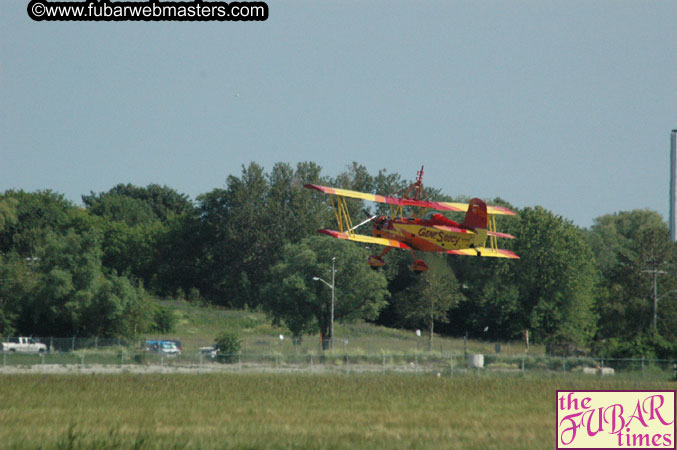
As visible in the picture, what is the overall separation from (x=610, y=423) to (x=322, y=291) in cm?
5320

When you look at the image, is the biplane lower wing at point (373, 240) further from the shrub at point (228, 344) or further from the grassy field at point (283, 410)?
the shrub at point (228, 344)

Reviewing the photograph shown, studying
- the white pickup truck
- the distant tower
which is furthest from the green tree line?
the distant tower

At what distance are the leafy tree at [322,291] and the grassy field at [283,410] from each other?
78.8 feet

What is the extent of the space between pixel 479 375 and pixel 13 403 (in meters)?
27.0

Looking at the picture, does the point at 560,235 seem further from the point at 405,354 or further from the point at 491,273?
the point at 405,354

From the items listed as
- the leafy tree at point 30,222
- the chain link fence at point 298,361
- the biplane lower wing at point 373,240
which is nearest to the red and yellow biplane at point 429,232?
the biplane lower wing at point 373,240

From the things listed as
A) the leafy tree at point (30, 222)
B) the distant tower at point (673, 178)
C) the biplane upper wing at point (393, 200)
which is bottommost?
the distant tower at point (673, 178)

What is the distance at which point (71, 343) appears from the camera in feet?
192

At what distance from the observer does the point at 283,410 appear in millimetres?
34281

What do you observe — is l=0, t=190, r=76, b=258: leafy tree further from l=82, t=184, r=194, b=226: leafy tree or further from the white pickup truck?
the white pickup truck

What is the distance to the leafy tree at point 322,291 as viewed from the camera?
2960 inches

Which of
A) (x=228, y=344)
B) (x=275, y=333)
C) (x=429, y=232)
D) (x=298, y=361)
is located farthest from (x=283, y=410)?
(x=275, y=333)

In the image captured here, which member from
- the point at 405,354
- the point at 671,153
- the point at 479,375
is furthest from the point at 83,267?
the point at 671,153

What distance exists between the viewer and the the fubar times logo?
73.7 ft
